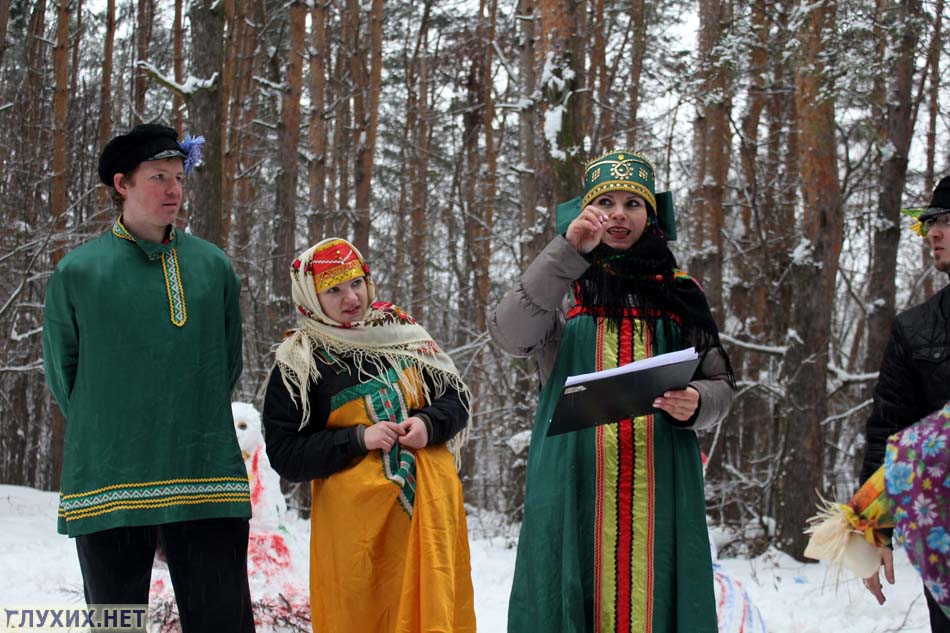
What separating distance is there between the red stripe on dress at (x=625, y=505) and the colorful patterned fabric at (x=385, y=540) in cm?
65

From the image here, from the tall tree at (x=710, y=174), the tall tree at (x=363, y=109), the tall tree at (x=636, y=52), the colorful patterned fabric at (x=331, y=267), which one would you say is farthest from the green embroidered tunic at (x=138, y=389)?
the tall tree at (x=363, y=109)

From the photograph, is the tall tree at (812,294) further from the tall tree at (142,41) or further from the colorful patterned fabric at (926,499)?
the tall tree at (142,41)

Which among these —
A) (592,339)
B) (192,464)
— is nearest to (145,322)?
(192,464)

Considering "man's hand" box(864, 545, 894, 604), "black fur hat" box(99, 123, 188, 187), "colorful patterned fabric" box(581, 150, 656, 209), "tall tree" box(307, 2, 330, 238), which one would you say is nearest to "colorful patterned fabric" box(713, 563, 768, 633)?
"man's hand" box(864, 545, 894, 604)

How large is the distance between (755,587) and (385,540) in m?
3.46

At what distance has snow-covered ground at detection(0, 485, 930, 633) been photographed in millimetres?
4773

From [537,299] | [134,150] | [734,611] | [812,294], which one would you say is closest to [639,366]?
[537,299]

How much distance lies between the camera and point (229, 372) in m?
3.09

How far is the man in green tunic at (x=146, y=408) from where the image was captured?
276cm

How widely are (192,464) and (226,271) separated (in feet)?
2.20

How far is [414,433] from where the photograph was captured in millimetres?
3021

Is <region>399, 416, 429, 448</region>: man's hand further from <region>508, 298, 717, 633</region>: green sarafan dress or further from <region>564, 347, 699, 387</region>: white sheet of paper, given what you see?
<region>564, 347, 699, 387</region>: white sheet of paper

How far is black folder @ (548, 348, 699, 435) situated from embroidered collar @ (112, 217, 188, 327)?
1.28 metres

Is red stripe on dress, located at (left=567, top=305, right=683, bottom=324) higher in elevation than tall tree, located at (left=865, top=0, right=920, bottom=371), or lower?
lower
